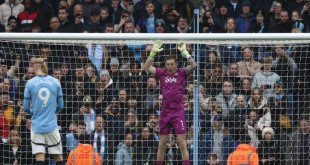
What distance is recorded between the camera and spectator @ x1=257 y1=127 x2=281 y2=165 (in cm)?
1500

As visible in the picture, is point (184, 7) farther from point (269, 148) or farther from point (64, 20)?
point (269, 148)

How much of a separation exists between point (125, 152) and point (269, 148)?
2446 mm

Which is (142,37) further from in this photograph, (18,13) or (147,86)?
(18,13)

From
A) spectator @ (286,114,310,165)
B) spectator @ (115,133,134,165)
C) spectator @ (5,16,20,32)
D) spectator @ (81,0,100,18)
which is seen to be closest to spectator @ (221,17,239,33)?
spectator @ (286,114,310,165)

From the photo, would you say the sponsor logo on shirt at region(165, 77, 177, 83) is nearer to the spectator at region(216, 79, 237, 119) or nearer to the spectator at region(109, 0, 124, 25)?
the spectator at region(216, 79, 237, 119)

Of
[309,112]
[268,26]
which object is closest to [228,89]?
[309,112]

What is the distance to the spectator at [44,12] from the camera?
17.8 m

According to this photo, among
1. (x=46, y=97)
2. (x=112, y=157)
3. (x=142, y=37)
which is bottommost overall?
(x=112, y=157)

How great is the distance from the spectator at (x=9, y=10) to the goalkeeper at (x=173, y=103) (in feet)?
17.0

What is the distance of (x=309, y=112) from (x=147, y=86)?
9.35ft

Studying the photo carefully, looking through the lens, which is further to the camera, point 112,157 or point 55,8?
point 55,8

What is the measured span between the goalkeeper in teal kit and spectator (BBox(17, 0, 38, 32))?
4326mm

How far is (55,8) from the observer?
18406 millimetres

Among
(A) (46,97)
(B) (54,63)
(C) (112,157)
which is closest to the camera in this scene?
(A) (46,97)
